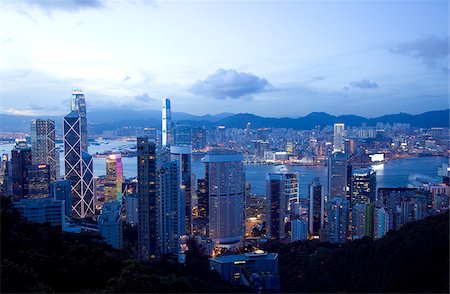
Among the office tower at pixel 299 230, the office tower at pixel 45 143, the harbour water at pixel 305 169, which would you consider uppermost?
the office tower at pixel 45 143

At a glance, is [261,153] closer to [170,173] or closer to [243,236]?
[243,236]

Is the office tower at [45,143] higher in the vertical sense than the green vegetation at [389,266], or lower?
higher

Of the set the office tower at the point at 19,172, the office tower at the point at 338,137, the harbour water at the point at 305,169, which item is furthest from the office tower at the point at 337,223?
the office tower at the point at 338,137

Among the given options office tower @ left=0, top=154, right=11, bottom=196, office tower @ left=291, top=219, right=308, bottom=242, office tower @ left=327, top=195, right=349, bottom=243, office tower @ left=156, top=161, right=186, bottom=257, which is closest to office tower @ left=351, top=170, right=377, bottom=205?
office tower @ left=327, top=195, right=349, bottom=243

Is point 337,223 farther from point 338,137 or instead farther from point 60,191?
point 338,137

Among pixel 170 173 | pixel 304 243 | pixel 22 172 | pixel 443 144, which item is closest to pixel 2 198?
pixel 170 173

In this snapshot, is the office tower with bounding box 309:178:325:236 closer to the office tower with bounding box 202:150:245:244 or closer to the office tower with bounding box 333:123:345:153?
the office tower with bounding box 202:150:245:244

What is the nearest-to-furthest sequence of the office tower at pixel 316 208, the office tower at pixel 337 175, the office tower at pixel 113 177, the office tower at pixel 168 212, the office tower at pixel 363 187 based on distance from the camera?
the office tower at pixel 168 212
the office tower at pixel 316 208
the office tower at pixel 363 187
the office tower at pixel 337 175
the office tower at pixel 113 177

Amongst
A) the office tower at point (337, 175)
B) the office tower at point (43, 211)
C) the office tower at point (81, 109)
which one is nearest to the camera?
the office tower at point (43, 211)

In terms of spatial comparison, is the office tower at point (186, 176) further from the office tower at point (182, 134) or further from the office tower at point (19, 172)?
the office tower at point (182, 134)
